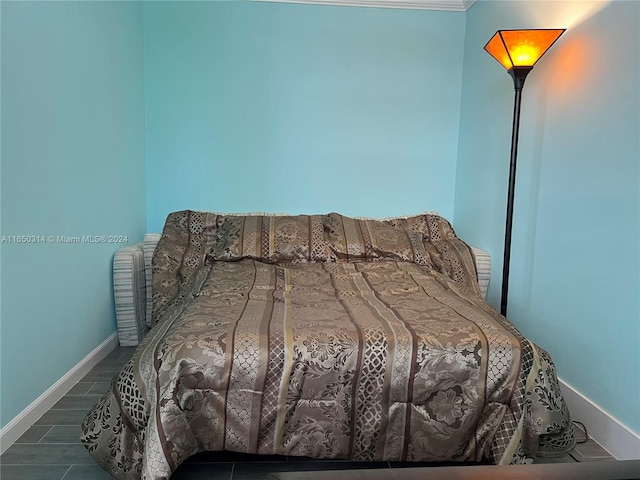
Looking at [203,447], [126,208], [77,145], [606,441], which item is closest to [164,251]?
[126,208]

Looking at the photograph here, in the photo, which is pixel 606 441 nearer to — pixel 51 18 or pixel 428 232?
pixel 428 232

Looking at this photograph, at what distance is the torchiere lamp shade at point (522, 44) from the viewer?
2154mm

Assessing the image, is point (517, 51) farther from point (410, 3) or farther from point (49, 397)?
point (49, 397)

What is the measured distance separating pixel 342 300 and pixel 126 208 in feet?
5.38

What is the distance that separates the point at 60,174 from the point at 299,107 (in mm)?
1695

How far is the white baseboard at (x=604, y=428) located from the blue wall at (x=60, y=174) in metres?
2.22

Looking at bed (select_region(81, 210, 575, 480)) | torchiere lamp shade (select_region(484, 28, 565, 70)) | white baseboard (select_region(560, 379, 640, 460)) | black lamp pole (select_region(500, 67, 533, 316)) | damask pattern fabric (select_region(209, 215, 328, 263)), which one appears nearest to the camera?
bed (select_region(81, 210, 575, 480))

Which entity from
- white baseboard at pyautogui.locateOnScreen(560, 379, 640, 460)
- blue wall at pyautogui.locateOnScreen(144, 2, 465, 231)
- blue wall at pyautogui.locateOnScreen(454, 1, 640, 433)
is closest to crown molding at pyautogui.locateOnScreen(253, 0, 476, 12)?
blue wall at pyautogui.locateOnScreen(144, 2, 465, 231)

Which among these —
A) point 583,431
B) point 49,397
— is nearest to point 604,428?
point 583,431

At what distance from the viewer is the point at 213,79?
3.33m

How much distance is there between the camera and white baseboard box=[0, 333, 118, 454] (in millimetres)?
1799

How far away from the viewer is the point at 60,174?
2.18m

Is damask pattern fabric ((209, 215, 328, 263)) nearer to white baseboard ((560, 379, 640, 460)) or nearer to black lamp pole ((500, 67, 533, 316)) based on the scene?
black lamp pole ((500, 67, 533, 316))

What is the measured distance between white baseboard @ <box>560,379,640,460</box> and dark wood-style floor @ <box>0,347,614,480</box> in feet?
0.13
